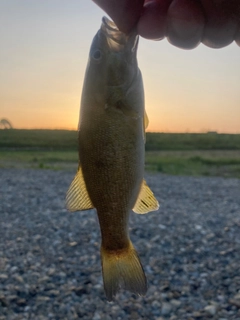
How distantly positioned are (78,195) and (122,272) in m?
0.41

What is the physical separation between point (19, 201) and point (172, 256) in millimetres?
6475

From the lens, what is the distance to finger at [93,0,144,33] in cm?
196

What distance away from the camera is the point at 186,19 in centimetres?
222

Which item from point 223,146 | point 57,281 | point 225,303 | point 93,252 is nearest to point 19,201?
point 93,252

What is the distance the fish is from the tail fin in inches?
6.3

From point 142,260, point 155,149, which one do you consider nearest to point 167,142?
point 155,149

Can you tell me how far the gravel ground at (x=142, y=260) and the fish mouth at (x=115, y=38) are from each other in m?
4.17

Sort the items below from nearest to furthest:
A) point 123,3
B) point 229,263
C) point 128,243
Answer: point 123,3 → point 128,243 → point 229,263

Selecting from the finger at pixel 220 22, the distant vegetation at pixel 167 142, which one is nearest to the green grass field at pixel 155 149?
the distant vegetation at pixel 167 142

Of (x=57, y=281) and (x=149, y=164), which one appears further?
(x=149, y=164)

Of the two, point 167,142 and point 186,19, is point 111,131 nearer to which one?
point 186,19

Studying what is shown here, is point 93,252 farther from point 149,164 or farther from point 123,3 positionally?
point 149,164

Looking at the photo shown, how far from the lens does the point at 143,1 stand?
2188mm

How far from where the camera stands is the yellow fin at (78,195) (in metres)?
1.97
